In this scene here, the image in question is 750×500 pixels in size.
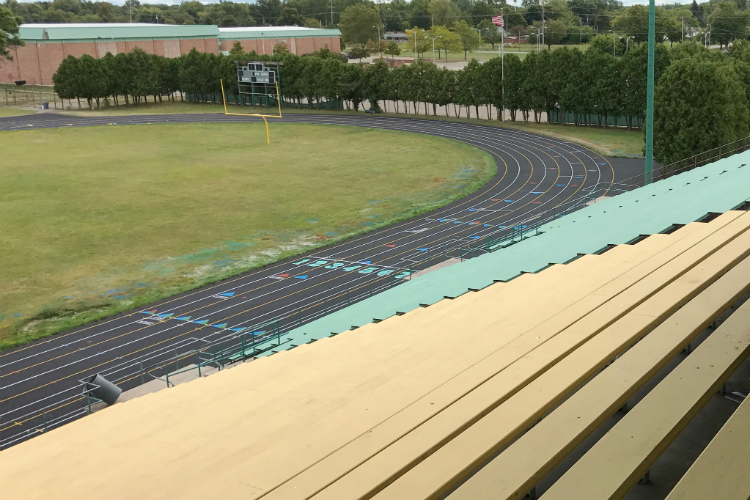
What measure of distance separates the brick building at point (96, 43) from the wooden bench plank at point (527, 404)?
11522 centimetres

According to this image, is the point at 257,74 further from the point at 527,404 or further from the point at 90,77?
the point at 527,404

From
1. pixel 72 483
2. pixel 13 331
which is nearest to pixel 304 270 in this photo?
pixel 13 331

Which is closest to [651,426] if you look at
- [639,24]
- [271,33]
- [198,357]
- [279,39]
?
[198,357]

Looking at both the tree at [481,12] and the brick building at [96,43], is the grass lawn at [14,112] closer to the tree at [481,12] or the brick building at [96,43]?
the brick building at [96,43]

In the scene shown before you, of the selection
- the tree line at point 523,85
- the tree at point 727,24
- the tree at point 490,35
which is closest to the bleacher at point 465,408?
the tree line at point 523,85

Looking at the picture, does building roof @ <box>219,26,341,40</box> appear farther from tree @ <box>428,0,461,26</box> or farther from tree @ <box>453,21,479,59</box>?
tree @ <box>428,0,461,26</box>

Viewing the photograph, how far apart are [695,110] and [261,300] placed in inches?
1028

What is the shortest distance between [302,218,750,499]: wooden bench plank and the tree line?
3153cm

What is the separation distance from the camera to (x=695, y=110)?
39.3 metres

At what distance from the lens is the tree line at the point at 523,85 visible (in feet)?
131

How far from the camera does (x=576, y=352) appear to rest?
25.1ft

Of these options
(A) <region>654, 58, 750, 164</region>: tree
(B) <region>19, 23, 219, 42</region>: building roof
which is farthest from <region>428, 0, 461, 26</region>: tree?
(A) <region>654, 58, 750, 164</region>: tree

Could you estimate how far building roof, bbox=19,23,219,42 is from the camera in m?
109

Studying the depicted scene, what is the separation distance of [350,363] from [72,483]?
407 cm
